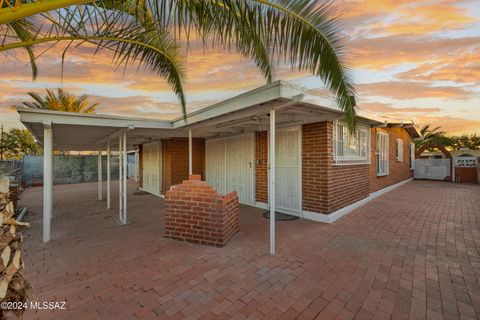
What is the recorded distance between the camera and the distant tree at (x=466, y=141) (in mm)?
24172

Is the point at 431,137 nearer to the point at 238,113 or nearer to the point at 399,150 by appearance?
the point at 399,150

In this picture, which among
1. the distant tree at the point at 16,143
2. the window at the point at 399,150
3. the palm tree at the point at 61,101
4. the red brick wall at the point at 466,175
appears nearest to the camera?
the window at the point at 399,150

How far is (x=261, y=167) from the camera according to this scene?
22.7 feet

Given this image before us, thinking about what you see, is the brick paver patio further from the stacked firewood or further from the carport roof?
the carport roof

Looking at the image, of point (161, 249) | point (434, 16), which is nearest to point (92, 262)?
point (161, 249)

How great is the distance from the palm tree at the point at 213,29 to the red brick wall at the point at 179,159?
259 inches

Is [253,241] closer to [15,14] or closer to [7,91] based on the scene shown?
[15,14]

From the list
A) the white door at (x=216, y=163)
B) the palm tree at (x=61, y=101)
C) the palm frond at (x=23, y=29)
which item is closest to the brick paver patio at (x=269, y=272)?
the palm frond at (x=23, y=29)

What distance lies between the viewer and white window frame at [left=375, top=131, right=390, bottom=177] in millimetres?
8781

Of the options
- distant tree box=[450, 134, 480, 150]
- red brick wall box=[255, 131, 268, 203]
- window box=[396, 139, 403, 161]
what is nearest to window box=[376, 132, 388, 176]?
window box=[396, 139, 403, 161]

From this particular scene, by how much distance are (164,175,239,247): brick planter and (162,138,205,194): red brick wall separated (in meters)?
5.05

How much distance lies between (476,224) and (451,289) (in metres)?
3.87

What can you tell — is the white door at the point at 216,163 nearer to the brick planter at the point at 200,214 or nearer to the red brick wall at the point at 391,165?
the brick planter at the point at 200,214

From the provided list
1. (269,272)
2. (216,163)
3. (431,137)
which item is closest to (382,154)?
(216,163)
